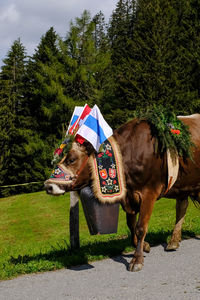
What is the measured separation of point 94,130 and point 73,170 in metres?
0.59

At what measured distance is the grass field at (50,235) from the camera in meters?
5.42

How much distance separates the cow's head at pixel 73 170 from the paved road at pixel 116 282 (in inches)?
42.3

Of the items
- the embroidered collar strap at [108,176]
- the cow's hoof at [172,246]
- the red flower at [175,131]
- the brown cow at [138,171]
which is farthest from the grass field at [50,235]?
the red flower at [175,131]

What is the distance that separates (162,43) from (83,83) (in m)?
9.12

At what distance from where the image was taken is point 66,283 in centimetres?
445

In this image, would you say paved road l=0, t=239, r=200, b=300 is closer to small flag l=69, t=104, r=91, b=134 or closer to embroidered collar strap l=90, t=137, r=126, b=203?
embroidered collar strap l=90, t=137, r=126, b=203

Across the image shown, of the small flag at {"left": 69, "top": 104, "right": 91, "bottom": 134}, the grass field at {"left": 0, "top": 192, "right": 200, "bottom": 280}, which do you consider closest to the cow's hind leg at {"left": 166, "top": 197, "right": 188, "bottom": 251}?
the grass field at {"left": 0, "top": 192, "right": 200, "bottom": 280}

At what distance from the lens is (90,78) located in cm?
3566

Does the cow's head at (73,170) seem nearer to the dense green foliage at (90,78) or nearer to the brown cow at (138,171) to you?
the brown cow at (138,171)

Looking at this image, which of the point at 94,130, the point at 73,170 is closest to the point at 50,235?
the point at 73,170

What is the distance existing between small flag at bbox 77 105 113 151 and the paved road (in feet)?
5.25

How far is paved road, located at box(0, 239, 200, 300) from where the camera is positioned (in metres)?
4.01

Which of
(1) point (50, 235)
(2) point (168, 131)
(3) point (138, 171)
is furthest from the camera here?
(1) point (50, 235)

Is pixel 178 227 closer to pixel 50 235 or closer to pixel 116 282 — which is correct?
pixel 116 282
